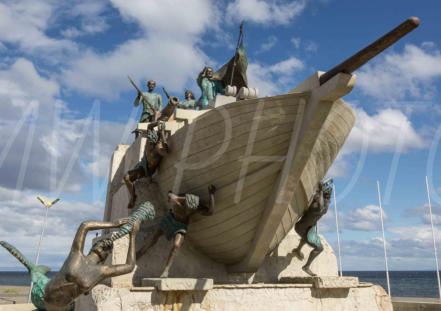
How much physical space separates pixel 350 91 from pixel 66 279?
4.11 metres

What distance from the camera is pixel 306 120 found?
5.16 meters

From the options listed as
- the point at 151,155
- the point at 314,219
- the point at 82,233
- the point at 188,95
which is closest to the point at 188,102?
the point at 188,95

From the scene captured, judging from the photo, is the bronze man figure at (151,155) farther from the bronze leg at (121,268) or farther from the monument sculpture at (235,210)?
the bronze leg at (121,268)

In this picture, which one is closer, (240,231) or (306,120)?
(306,120)

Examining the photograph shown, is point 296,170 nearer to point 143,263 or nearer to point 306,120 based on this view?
point 306,120

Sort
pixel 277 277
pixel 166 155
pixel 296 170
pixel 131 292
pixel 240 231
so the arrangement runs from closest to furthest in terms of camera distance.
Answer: pixel 131 292 < pixel 296 170 < pixel 240 231 < pixel 166 155 < pixel 277 277

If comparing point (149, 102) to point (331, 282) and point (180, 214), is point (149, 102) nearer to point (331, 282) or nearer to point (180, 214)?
point (180, 214)

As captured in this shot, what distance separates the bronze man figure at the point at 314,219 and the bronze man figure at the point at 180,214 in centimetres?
240

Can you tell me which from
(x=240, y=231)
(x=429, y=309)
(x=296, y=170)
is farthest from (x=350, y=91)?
(x=429, y=309)

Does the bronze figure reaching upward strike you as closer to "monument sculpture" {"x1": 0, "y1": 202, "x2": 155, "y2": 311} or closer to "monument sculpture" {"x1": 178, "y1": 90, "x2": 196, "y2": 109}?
"monument sculpture" {"x1": 0, "y1": 202, "x2": 155, "y2": 311}

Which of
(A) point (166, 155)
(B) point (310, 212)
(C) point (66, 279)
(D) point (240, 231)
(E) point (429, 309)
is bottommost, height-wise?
(E) point (429, 309)

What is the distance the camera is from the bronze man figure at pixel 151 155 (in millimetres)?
6535

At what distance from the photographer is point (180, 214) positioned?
596cm

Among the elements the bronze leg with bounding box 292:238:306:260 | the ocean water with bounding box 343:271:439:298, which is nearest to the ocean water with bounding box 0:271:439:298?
the ocean water with bounding box 343:271:439:298
